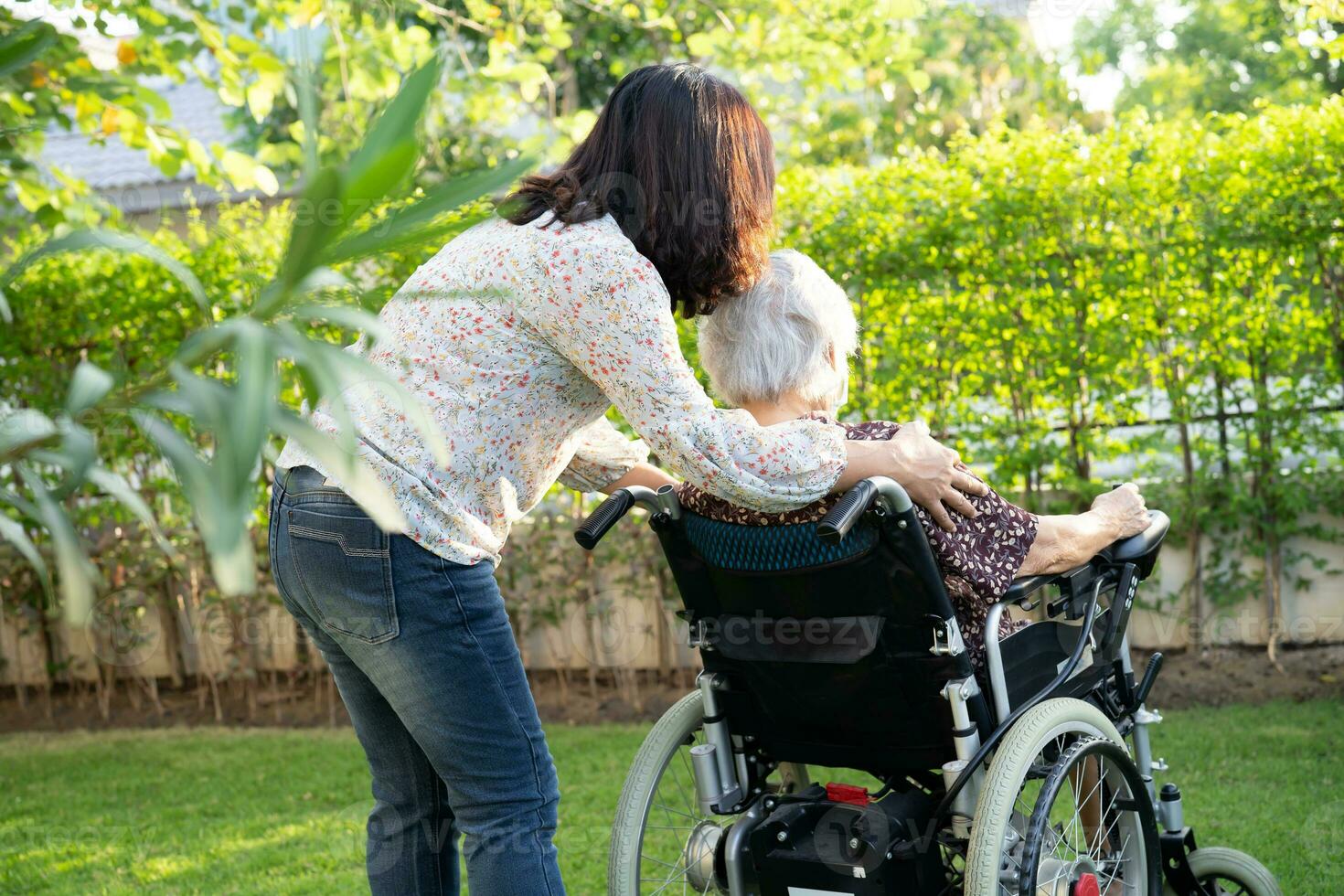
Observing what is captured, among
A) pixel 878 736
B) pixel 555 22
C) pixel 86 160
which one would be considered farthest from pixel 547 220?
pixel 86 160

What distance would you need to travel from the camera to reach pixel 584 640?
5.27m

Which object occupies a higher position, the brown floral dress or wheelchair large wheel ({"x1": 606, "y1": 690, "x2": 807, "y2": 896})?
the brown floral dress

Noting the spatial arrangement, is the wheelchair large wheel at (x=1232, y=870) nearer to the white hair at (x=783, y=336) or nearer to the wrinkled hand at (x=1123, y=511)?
the wrinkled hand at (x=1123, y=511)

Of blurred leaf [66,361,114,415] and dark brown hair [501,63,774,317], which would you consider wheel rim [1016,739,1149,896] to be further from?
blurred leaf [66,361,114,415]

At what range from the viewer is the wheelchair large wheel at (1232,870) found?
235 cm

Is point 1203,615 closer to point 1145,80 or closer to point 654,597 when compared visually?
point 654,597

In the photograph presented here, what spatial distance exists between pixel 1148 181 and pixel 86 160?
13.5 meters

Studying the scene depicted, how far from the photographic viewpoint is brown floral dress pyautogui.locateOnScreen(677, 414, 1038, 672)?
203 centimetres

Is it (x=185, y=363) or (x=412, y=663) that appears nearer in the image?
(x=185, y=363)

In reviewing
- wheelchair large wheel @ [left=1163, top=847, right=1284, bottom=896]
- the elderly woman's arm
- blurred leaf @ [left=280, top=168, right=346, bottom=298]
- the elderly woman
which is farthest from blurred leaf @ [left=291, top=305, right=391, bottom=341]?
wheelchair large wheel @ [left=1163, top=847, right=1284, bottom=896]

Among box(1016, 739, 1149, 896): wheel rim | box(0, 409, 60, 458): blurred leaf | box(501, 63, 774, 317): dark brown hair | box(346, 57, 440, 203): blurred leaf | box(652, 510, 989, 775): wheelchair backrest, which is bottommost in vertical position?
box(1016, 739, 1149, 896): wheel rim

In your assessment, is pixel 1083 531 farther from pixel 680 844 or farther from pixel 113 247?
pixel 113 247

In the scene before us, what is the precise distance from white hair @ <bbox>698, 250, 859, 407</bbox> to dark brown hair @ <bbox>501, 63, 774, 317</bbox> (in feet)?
0.68

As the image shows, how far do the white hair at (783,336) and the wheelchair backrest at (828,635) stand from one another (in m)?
0.25
